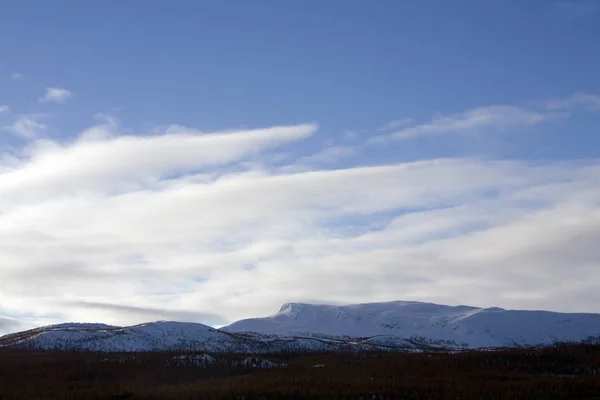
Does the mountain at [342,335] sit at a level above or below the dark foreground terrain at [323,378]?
above

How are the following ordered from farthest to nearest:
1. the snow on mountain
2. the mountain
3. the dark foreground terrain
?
the snow on mountain < the mountain < the dark foreground terrain

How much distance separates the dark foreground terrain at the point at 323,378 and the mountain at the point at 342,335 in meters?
24.6

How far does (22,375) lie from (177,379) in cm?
829

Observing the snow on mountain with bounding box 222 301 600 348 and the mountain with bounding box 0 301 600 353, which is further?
the snow on mountain with bounding box 222 301 600 348

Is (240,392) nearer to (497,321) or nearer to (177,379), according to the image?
(177,379)

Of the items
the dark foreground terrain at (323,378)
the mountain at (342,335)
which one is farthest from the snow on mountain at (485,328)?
the dark foreground terrain at (323,378)

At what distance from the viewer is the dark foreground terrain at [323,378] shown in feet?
78.2

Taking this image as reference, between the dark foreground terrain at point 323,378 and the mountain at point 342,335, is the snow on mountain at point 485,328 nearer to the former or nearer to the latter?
the mountain at point 342,335

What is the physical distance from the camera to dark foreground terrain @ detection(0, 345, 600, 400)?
23.8m

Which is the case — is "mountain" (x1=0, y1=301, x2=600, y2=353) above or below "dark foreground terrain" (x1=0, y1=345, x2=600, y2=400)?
above

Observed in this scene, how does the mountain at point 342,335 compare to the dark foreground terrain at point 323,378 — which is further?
the mountain at point 342,335

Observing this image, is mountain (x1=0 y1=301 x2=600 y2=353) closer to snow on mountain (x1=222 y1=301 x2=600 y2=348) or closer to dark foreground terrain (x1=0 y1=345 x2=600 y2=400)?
snow on mountain (x1=222 y1=301 x2=600 y2=348)

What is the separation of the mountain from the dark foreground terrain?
80.6ft

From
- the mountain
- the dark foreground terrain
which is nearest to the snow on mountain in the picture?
the mountain
